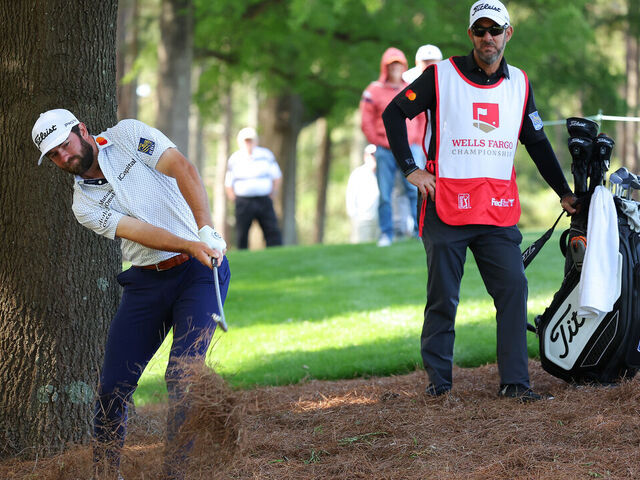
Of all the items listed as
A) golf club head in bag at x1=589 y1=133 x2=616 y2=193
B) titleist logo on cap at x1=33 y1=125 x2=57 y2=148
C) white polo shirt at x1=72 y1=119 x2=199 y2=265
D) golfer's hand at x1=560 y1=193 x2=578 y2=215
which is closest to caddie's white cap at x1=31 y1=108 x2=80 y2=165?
titleist logo on cap at x1=33 y1=125 x2=57 y2=148

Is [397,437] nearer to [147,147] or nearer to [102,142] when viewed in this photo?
[147,147]

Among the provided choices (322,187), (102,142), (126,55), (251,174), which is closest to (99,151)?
(102,142)

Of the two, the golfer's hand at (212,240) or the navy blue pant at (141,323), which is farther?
the navy blue pant at (141,323)

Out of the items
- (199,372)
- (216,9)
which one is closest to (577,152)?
(199,372)

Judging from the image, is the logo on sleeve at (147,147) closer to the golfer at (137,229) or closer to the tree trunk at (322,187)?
the golfer at (137,229)

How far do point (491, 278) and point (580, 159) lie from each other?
0.97 metres

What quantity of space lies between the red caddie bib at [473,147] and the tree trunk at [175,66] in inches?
437

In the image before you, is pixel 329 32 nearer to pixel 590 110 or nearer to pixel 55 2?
pixel 590 110

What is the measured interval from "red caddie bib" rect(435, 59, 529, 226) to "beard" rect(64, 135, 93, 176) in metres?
2.05

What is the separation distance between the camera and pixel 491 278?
5.34 meters

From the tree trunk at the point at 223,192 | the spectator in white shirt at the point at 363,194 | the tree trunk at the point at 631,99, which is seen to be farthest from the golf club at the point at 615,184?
the tree trunk at the point at 223,192

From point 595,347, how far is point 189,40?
481 inches

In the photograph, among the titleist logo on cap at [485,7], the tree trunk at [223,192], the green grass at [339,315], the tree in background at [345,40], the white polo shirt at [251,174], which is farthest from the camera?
the tree trunk at [223,192]

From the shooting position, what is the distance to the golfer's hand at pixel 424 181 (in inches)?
205
